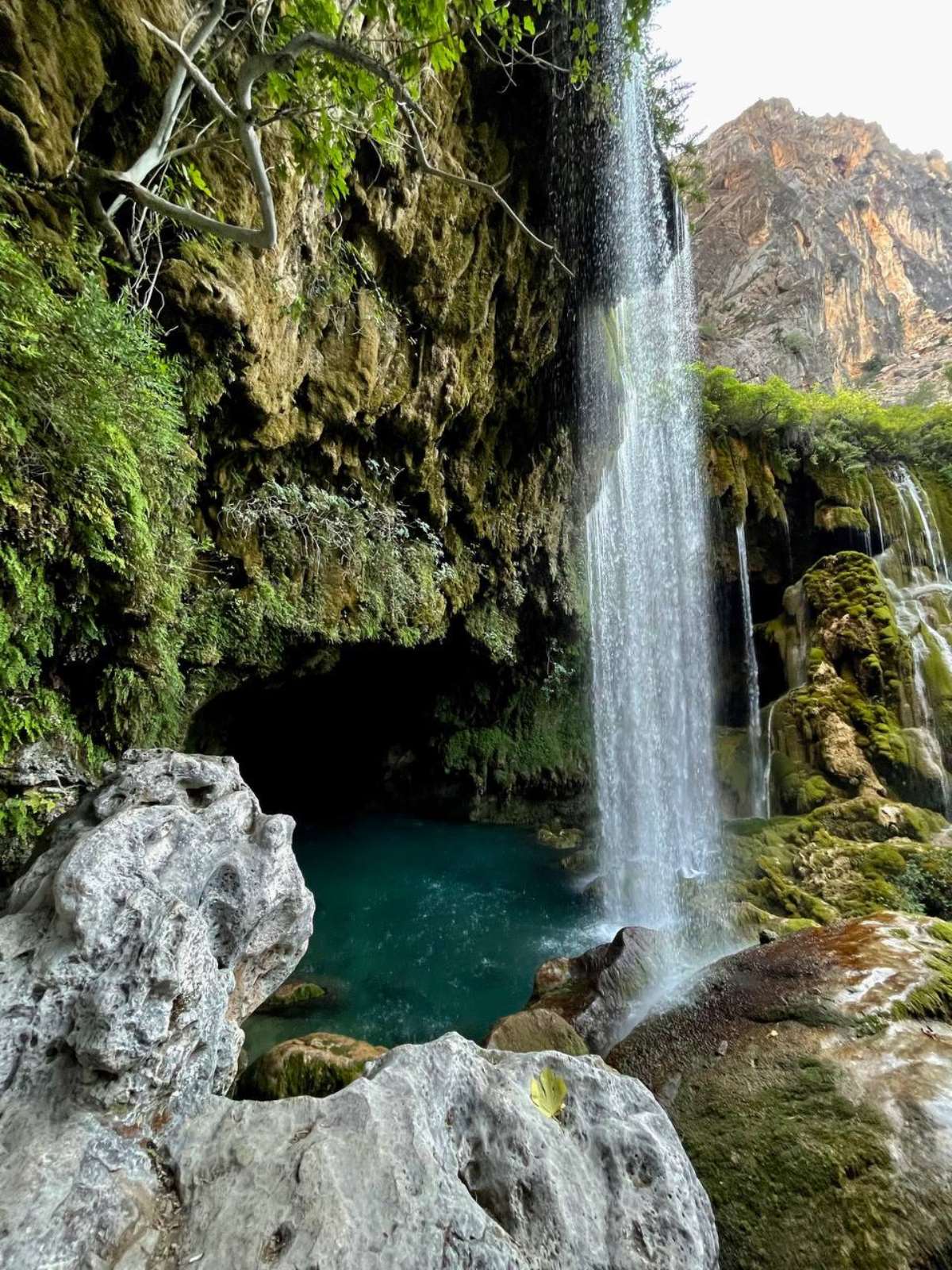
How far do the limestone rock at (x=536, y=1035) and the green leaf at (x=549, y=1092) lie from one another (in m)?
2.09

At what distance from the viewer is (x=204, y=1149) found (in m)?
1.61

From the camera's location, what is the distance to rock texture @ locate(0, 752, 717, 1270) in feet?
4.46

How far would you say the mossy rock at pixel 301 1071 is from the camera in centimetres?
343

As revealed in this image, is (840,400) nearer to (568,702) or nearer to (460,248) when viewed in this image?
(568,702)

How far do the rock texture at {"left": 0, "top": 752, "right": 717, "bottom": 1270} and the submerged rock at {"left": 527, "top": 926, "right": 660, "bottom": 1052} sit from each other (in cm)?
268

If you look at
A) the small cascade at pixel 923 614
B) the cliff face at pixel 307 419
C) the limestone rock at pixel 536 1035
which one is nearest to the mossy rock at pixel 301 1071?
the limestone rock at pixel 536 1035

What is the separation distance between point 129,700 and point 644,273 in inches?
414

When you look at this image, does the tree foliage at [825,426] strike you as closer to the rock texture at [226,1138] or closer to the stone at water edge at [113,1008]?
the stone at water edge at [113,1008]

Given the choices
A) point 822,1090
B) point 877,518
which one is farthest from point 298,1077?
point 877,518

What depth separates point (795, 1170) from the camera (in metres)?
2.18

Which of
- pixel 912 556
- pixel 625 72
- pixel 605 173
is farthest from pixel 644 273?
pixel 912 556

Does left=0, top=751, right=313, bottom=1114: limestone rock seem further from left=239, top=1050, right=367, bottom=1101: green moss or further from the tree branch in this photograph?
the tree branch

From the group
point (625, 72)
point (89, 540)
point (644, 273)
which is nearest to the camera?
point (89, 540)

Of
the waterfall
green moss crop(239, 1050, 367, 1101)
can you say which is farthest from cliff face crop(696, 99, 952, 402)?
green moss crop(239, 1050, 367, 1101)
